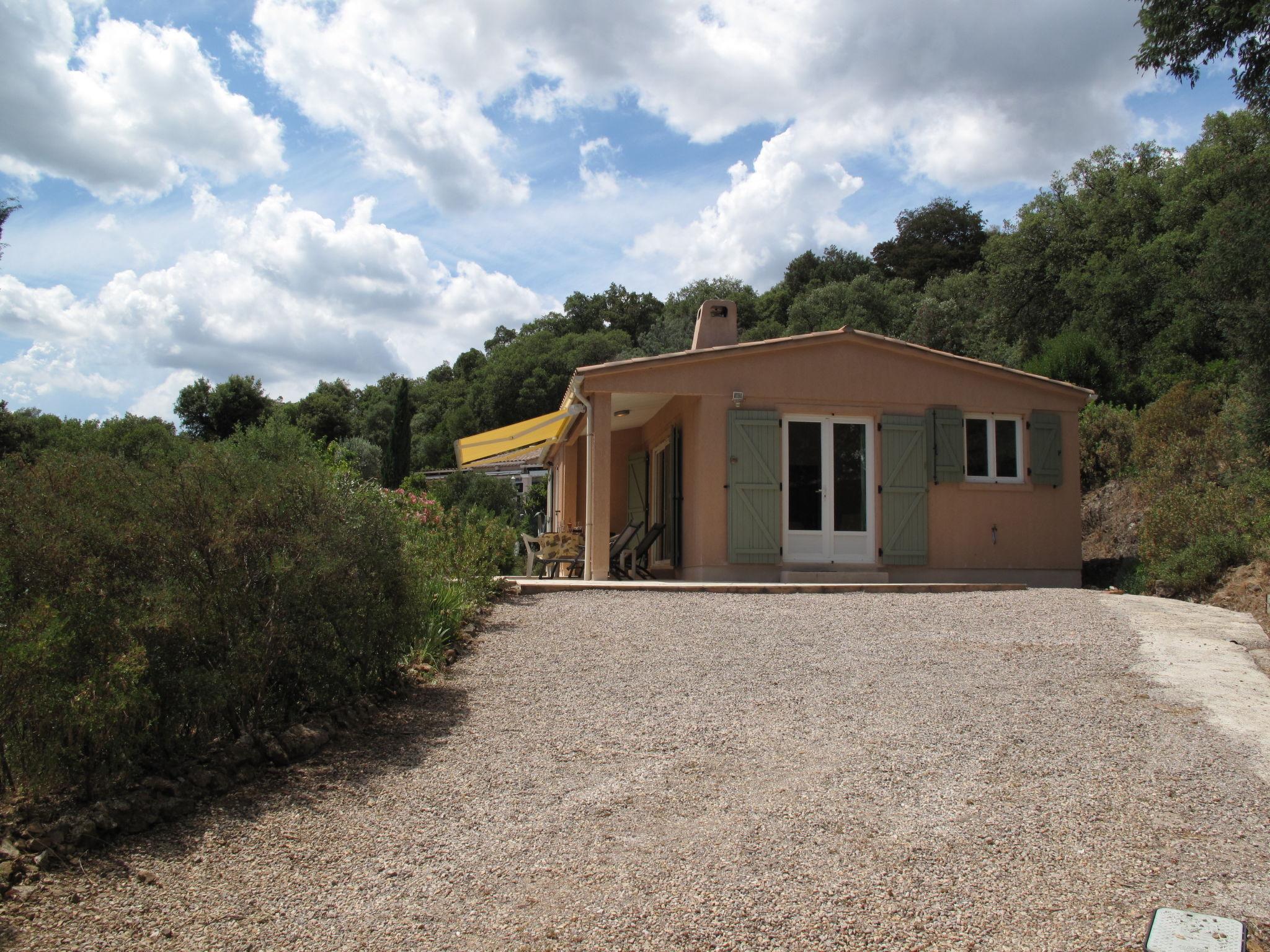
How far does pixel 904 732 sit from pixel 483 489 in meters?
17.1

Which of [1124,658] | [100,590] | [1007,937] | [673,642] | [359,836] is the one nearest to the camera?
[1007,937]

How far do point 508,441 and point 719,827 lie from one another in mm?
16379

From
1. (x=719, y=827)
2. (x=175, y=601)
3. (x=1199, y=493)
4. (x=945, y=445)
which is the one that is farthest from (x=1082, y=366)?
(x=175, y=601)

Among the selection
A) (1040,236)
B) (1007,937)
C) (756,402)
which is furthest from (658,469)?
(1040,236)

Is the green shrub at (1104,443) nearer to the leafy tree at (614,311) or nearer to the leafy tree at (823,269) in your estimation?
the leafy tree at (823,269)

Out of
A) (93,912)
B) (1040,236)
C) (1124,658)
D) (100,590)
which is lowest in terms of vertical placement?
(93,912)

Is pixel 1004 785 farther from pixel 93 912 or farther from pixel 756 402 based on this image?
pixel 756 402

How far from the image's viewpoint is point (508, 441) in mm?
19781

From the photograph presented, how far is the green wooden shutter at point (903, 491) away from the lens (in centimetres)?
1189

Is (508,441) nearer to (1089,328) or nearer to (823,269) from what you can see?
(1089,328)

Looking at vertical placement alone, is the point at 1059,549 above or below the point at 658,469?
below

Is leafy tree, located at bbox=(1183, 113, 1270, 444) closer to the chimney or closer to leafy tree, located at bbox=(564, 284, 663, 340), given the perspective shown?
the chimney

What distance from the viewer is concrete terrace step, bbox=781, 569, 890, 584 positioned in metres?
11.4

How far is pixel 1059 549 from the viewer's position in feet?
41.0
